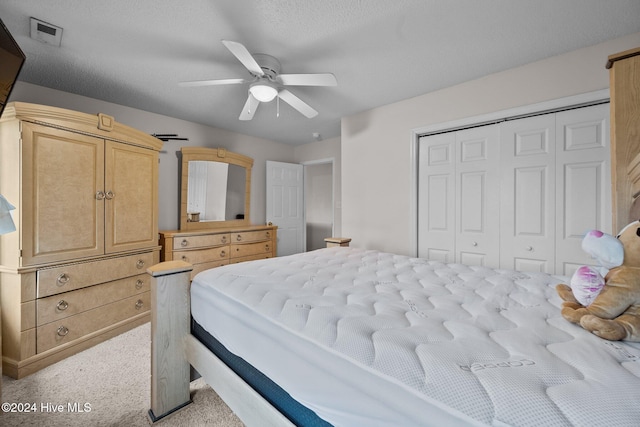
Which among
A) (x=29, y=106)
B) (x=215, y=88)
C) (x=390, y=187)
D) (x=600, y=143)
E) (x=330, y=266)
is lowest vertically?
(x=330, y=266)

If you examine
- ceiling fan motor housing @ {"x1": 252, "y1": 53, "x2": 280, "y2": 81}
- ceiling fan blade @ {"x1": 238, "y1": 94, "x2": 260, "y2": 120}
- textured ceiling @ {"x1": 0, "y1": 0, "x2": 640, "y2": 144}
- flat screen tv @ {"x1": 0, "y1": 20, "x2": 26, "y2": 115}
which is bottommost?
flat screen tv @ {"x1": 0, "y1": 20, "x2": 26, "y2": 115}

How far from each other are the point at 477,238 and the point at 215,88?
9.82 feet

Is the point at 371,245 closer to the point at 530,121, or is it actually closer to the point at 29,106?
the point at 530,121

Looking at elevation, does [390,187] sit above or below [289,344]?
above

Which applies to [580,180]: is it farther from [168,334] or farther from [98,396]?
[98,396]

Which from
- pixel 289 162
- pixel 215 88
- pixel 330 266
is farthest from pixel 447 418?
pixel 289 162

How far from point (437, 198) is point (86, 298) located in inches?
134

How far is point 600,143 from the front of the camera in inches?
77.1

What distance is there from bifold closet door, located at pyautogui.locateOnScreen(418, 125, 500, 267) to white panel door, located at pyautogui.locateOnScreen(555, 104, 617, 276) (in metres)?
0.44

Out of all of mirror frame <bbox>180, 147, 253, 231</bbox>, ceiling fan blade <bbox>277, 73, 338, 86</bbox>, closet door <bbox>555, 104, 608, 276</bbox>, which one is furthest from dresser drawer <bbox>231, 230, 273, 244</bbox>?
closet door <bbox>555, 104, 608, 276</bbox>

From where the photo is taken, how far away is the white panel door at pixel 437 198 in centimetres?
267

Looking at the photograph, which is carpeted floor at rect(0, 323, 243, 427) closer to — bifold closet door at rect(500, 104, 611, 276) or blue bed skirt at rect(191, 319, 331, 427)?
blue bed skirt at rect(191, 319, 331, 427)

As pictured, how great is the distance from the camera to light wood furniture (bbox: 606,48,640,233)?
131 cm

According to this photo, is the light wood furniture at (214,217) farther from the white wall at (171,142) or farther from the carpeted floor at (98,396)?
the carpeted floor at (98,396)
